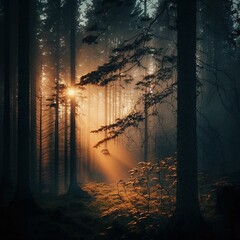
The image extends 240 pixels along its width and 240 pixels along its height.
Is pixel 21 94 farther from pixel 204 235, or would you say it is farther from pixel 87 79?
pixel 204 235

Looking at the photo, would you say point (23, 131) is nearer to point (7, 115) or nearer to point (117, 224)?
point (117, 224)

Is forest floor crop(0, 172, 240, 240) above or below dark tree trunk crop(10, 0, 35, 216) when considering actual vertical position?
below

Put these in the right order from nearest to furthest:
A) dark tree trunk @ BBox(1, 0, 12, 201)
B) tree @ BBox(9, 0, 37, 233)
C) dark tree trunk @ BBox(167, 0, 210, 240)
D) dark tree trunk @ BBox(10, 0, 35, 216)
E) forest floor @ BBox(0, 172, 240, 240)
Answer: dark tree trunk @ BBox(167, 0, 210, 240) → forest floor @ BBox(0, 172, 240, 240) → tree @ BBox(9, 0, 37, 233) → dark tree trunk @ BBox(10, 0, 35, 216) → dark tree trunk @ BBox(1, 0, 12, 201)

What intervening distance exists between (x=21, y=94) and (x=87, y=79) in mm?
3977

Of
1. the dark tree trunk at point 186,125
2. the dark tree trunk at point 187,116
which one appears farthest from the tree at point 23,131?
the dark tree trunk at point 187,116

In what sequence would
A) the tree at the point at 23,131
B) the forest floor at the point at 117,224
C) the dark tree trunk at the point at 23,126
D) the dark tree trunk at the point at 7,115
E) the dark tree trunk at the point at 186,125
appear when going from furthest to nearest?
the dark tree trunk at the point at 7,115, the dark tree trunk at the point at 23,126, the tree at the point at 23,131, the forest floor at the point at 117,224, the dark tree trunk at the point at 186,125

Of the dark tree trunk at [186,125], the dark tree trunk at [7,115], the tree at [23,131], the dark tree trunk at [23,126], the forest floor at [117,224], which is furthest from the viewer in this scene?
the dark tree trunk at [7,115]

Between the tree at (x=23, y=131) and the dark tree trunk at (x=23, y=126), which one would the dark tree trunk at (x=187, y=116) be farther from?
the dark tree trunk at (x=23, y=126)

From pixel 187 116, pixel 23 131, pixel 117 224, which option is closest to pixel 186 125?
pixel 187 116

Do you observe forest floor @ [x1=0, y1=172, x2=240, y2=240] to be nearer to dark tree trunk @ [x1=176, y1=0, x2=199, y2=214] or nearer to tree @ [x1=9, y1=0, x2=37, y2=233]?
dark tree trunk @ [x1=176, y1=0, x2=199, y2=214]

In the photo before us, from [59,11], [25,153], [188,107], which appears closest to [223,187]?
[188,107]

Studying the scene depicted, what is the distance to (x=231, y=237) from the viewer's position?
711 cm

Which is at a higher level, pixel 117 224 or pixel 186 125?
pixel 186 125

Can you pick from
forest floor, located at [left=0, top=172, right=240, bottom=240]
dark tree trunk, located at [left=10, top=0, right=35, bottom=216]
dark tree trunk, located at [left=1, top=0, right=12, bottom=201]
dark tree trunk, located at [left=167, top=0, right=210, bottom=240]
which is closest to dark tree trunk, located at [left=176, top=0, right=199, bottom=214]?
dark tree trunk, located at [left=167, top=0, right=210, bottom=240]
